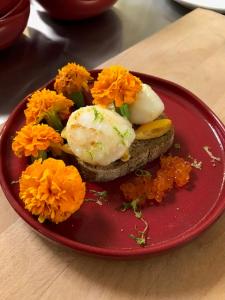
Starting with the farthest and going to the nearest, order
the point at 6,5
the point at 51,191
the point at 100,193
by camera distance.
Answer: the point at 6,5
the point at 100,193
the point at 51,191

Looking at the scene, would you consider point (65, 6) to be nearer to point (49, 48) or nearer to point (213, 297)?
point (49, 48)

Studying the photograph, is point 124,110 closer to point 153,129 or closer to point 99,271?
point 153,129

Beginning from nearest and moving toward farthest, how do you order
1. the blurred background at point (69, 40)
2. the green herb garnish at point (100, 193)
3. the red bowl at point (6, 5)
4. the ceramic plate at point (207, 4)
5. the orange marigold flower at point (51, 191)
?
1. the orange marigold flower at point (51, 191)
2. the green herb garnish at point (100, 193)
3. the red bowl at point (6, 5)
4. the blurred background at point (69, 40)
5. the ceramic plate at point (207, 4)

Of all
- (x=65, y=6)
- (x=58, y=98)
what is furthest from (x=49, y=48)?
(x=58, y=98)

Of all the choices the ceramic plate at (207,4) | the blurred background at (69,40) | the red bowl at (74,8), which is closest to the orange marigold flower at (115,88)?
the blurred background at (69,40)

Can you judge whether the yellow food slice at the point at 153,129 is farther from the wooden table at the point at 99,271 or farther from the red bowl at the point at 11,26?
the red bowl at the point at 11,26

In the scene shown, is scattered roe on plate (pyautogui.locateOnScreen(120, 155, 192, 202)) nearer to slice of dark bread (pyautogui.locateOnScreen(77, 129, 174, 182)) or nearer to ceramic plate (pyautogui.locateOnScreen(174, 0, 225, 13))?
slice of dark bread (pyautogui.locateOnScreen(77, 129, 174, 182))

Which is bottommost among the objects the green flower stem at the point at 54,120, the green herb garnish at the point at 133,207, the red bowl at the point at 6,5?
the green herb garnish at the point at 133,207

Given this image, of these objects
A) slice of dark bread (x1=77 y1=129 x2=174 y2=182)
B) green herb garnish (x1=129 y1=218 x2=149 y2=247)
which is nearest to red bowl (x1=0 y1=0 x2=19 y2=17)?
slice of dark bread (x1=77 y1=129 x2=174 y2=182)

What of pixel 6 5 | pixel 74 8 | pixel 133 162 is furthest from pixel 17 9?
pixel 133 162
